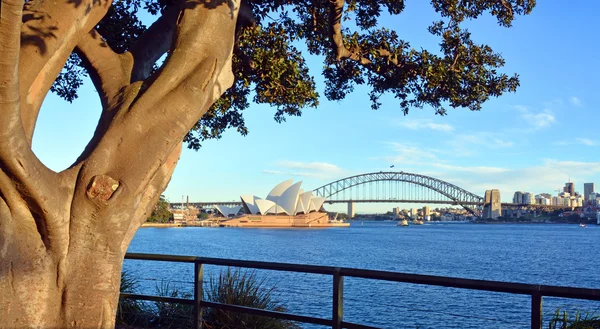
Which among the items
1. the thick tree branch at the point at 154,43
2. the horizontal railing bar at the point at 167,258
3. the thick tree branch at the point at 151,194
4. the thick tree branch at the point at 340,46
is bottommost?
the horizontal railing bar at the point at 167,258

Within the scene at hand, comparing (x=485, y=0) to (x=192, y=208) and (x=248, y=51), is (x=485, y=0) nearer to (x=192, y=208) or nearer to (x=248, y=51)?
(x=248, y=51)

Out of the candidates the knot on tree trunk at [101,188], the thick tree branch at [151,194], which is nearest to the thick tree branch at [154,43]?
the thick tree branch at [151,194]

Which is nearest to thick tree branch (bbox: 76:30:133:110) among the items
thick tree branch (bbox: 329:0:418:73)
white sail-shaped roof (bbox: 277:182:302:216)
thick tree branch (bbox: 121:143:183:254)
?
thick tree branch (bbox: 121:143:183:254)

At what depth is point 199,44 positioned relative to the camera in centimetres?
423

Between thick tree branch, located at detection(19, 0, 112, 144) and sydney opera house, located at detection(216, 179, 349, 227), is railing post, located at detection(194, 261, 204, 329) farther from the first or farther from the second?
sydney opera house, located at detection(216, 179, 349, 227)

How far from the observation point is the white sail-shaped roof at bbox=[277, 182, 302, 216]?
10838cm

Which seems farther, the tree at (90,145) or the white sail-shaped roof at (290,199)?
the white sail-shaped roof at (290,199)

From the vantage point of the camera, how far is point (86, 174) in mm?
3697

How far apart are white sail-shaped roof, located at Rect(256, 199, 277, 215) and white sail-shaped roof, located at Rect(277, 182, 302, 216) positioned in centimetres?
243

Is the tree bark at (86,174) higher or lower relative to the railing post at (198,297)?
higher

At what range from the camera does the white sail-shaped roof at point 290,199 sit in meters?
108

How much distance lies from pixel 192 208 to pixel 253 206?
70.9 m

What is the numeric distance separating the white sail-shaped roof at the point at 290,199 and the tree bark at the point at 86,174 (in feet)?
333

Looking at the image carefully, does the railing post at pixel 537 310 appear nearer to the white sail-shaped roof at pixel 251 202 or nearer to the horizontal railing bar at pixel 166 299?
the horizontal railing bar at pixel 166 299
